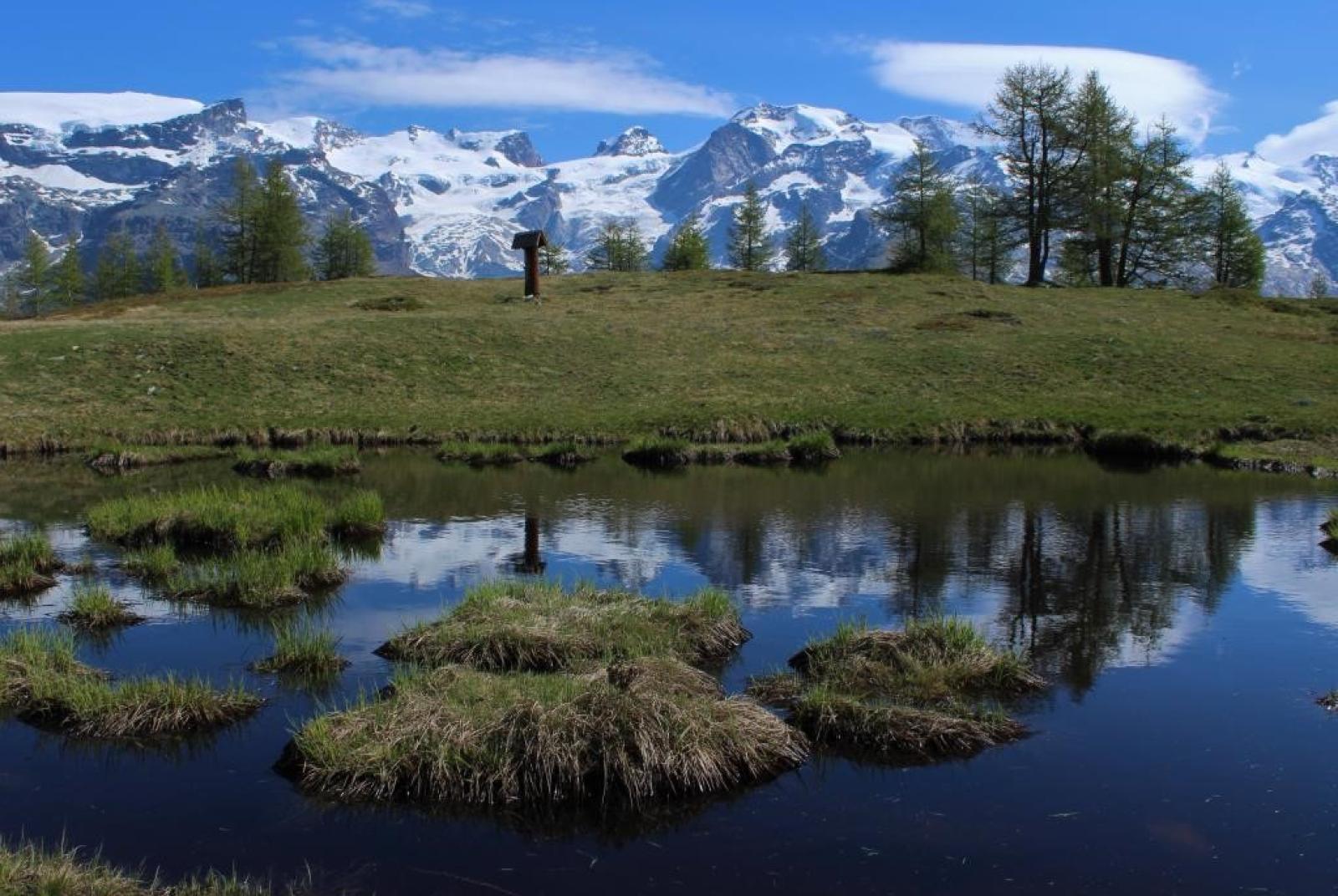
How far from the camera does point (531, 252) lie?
68.8m

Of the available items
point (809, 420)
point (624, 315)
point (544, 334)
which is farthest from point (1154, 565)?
point (624, 315)

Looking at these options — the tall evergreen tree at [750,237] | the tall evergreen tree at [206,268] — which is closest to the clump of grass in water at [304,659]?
the tall evergreen tree at [750,237]

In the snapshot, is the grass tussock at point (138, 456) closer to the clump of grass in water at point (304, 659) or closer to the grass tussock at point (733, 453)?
the grass tussock at point (733, 453)

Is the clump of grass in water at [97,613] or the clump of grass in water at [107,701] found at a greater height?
the clump of grass in water at [97,613]

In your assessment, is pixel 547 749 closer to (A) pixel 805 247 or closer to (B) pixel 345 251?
(A) pixel 805 247

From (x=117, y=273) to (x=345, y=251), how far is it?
2548 cm

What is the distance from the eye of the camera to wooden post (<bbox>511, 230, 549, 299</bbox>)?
222 ft

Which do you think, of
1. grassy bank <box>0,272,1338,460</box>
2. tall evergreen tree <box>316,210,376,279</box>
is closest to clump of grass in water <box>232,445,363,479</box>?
grassy bank <box>0,272,1338,460</box>

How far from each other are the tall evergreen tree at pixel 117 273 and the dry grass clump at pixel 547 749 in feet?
408

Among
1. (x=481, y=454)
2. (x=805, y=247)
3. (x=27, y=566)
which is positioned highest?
(x=805, y=247)

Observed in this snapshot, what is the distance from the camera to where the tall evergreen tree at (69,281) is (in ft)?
390

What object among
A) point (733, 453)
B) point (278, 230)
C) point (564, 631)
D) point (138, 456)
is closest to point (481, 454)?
point (733, 453)

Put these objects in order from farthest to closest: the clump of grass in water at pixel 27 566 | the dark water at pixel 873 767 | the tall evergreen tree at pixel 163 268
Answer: the tall evergreen tree at pixel 163 268
the clump of grass in water at pixel 27 566
the dark water at pixel 873 767

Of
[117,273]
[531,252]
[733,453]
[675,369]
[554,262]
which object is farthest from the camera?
[554,262]
